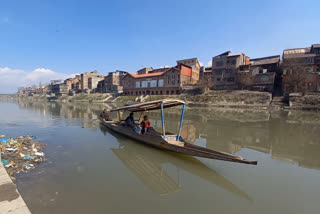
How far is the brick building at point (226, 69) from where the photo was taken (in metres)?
45.8

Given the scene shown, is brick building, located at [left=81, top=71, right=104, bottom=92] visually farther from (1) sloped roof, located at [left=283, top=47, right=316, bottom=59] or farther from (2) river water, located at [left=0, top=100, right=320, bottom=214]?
(1) sloped roof, located at [left=283, top=47, right=316, bottom=59]

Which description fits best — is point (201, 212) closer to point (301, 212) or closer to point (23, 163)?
point (301, 212)

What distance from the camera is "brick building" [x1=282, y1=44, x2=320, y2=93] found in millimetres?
35312

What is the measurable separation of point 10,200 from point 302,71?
5117 centimetres

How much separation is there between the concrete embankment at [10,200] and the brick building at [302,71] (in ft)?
157

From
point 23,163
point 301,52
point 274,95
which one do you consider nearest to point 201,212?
point 23,163

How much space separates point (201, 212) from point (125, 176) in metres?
3.11

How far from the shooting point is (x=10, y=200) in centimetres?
335

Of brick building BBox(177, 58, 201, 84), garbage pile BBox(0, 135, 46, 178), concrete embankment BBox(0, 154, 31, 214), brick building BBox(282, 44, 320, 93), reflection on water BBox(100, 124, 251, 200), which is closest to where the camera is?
concrete embankment BBox(0, 154, 31, 214)

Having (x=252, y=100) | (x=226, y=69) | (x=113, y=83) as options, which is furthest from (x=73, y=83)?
(x=252, y=100)

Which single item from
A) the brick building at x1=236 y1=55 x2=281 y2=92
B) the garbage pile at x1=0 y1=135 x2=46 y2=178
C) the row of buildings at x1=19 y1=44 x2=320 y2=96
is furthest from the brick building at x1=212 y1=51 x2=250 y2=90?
the garbage pile at x1=0 y1=135 x2=46 y2=178

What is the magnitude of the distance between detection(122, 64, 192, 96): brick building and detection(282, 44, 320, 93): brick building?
28.2m

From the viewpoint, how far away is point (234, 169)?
625 cm

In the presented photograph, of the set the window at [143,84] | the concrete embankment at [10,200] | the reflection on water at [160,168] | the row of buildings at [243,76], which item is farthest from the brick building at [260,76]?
the concrete embankment at [10,200]
